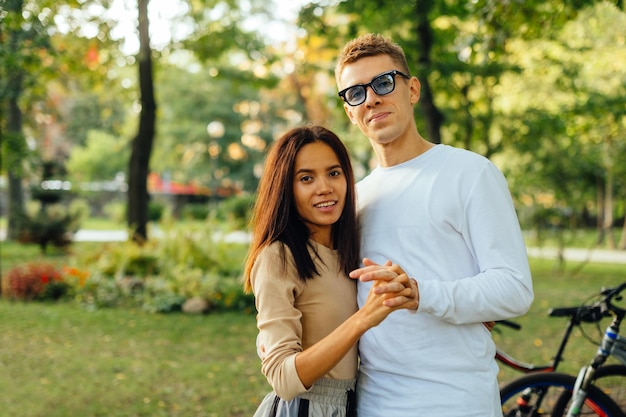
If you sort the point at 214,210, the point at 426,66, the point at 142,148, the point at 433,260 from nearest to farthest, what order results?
the point at 433,260
the point at 426,66
the point at 142,148
the point at 214,210

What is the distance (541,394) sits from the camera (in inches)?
149

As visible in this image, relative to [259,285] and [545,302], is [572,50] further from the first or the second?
[259,285]

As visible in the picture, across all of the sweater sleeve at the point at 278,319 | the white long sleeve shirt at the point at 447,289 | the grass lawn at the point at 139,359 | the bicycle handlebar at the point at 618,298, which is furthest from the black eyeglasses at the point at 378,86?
the grass lawn at the point at 139,359

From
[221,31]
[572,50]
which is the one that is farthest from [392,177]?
[572,50]

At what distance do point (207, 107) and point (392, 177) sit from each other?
124 ft

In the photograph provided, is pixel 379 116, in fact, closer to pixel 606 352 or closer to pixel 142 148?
pixel 606 352

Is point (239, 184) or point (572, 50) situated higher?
point (572, 50)

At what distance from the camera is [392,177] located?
2.27m

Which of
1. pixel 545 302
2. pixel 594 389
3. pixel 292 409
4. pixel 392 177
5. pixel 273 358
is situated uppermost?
pixel 392 177

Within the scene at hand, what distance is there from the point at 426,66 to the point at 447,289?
8.99m

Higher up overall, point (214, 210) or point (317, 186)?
point (317, 186)

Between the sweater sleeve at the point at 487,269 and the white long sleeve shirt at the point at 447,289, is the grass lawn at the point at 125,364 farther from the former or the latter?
the sweater sleeve at the point at 487,269

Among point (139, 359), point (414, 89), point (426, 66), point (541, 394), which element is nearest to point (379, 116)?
point (414, 89)

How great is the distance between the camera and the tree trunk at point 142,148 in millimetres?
12469
